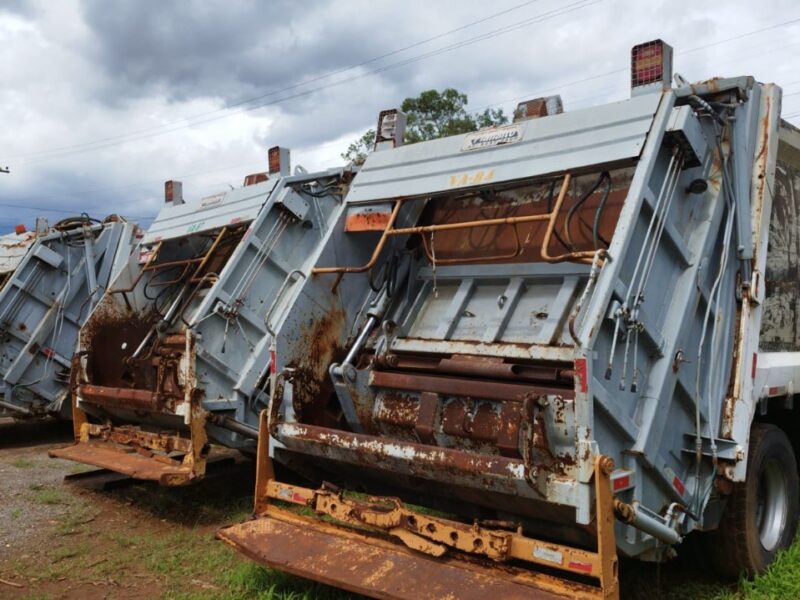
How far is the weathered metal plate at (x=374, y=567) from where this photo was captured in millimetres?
2992

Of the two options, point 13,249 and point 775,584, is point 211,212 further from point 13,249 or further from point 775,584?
point 775,584

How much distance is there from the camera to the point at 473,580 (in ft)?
10.1

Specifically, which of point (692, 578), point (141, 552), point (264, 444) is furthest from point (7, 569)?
point (692, 578)

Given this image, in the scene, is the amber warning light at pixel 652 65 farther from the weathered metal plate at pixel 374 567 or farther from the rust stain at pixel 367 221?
the weathered metal plate at pixel 374 567

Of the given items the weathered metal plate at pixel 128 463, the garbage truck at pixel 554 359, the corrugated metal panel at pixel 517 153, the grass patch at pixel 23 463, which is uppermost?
the corrugated metal panel at pixel 517 153

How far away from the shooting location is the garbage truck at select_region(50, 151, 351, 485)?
5395 millimetres

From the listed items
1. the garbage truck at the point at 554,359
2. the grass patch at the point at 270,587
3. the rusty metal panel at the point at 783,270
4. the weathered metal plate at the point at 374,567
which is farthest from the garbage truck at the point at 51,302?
the rusty metal panel at the point at 783,270

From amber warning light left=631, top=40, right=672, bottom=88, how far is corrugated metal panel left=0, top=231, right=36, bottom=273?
7534 mm

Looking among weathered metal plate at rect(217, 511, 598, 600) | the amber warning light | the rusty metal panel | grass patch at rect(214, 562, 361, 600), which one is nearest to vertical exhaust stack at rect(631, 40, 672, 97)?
the amber warning light

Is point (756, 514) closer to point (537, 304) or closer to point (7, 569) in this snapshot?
point (537, 304)

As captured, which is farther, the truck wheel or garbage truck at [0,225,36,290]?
garbage truck at [0,225,36,290]

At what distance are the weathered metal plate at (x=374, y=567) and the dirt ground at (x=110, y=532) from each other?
0.49 meters

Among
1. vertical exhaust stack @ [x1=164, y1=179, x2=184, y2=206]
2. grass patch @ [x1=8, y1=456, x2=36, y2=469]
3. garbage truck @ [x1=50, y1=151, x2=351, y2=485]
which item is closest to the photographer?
garbage truck @ [x1=50, y1=151, x2=351, y2=485]

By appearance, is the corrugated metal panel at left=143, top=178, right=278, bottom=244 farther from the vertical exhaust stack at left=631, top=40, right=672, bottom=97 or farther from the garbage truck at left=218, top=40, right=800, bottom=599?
the vertical exhaust stack at left=631, top=40, right=672, bottom=97
